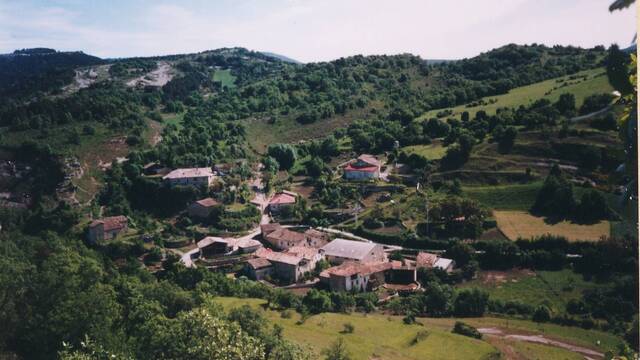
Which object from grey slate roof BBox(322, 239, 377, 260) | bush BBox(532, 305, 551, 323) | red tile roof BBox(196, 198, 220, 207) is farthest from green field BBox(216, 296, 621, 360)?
red tile roof BBox(196, 198, 220, 207)

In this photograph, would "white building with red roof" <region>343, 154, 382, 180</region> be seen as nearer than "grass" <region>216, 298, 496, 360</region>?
No

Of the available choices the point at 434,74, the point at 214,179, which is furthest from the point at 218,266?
the point at 434,74

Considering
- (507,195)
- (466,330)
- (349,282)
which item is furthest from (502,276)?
A: (507,195)

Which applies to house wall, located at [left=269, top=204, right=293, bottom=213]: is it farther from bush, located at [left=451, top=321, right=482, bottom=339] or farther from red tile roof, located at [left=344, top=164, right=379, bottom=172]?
bush, located at [left=451, top=321, right=482, bottom=339]

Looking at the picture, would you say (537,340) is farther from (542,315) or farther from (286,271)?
(286,271)

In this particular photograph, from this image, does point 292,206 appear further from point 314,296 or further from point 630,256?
point 630,256
